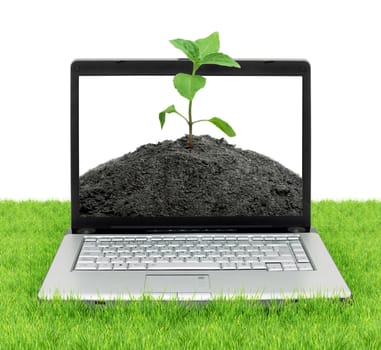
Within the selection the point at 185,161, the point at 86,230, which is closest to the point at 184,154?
the point at 185,161

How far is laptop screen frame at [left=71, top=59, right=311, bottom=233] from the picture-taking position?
6.66ft

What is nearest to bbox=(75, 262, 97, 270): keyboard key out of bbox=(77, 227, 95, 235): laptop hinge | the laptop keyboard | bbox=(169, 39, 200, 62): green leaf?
the laptop keyboard

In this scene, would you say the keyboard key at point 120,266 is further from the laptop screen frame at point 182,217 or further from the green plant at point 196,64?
the green plant at point 196,64

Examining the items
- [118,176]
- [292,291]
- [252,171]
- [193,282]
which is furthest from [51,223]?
[292,291]

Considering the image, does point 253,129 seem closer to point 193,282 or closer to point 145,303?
point 193,282

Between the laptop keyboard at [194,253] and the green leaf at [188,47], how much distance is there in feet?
1.67

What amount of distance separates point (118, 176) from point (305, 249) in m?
0.58

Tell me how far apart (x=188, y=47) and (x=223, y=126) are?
0.25 metres

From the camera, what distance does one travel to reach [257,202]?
6.79ft

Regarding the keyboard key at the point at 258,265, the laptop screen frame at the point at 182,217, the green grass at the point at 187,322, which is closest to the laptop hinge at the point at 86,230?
the laptop screen frame at the point at 182,217

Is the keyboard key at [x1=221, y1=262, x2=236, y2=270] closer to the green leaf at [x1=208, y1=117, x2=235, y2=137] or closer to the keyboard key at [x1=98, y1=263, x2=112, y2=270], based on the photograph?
the keyboard key at [x1=98, y1=263, x2=112, y2=270]

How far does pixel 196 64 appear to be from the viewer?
2049 millimetres

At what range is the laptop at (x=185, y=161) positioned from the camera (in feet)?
6.66

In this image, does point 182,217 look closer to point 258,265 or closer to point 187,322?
point 258,265
